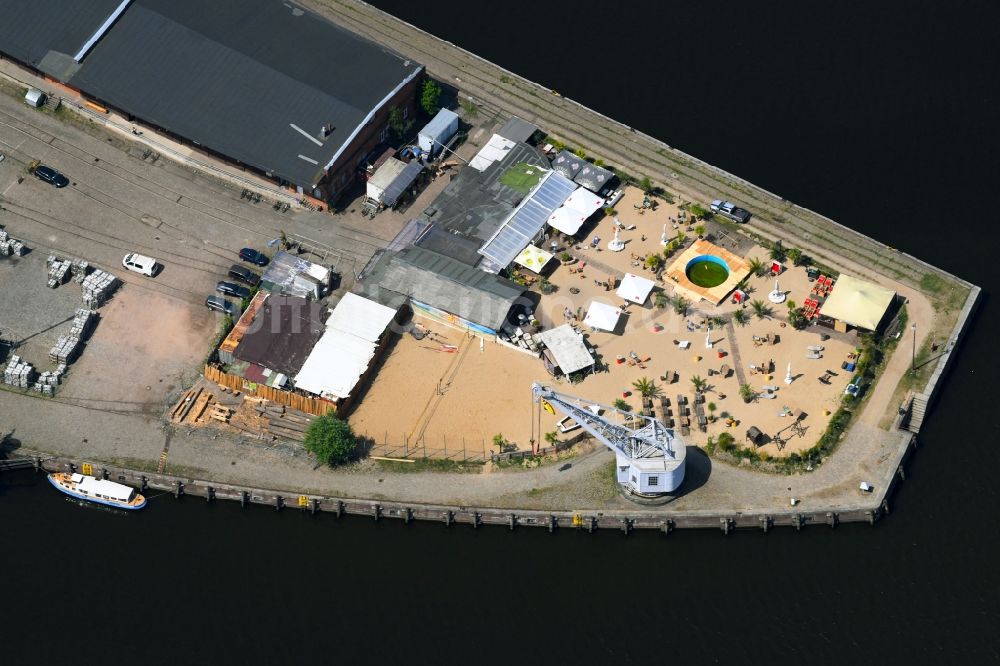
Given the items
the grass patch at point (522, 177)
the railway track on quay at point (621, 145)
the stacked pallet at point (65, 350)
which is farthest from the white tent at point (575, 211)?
the stacked pallet at point (65, 350)

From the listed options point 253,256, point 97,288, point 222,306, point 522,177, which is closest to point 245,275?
point 253,256

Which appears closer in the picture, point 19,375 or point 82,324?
point 19,375


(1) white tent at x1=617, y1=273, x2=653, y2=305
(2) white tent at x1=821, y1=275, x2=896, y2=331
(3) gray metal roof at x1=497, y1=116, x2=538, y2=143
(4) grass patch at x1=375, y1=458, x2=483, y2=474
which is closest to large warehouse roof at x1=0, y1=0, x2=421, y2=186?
(3) gray metal roof at x1=497, y1=116, x2=538, y2=143

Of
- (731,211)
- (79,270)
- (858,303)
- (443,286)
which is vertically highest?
(731,211)

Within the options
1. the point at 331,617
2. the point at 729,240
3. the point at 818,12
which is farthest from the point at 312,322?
the point at 818,12

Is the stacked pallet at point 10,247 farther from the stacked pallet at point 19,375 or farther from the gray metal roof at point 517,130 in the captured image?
the gray metal roof at point 517,130

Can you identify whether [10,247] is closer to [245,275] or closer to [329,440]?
[245,275]

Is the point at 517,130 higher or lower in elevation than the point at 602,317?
higher
